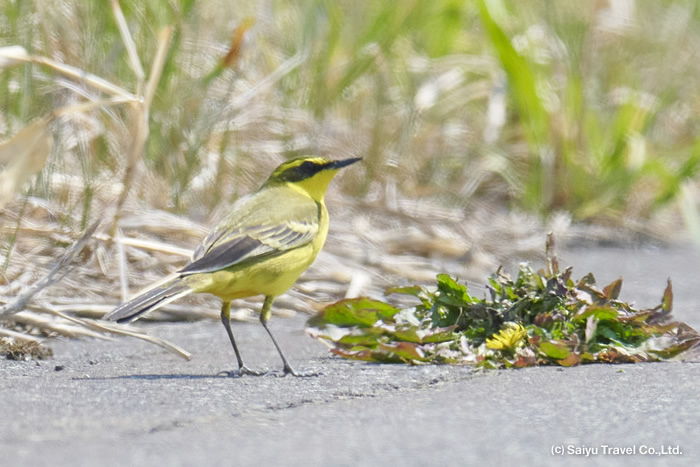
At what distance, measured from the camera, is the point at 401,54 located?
287 inches

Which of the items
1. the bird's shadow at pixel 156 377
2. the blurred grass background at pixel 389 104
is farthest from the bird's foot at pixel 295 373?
the blurred grass background at pixel 389 104

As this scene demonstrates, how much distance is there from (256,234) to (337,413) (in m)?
1.27

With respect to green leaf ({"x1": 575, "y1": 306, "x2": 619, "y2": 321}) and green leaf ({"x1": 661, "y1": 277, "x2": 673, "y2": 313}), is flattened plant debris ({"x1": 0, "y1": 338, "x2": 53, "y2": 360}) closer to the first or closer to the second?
green leaf ({"x1": 575, "y1": 306, "x2": 619, "y2": 321})

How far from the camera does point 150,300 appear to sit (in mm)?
3287

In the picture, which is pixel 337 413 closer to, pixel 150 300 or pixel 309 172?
pixel 150 300

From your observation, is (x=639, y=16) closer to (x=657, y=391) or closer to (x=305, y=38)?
(x=305, y=38)

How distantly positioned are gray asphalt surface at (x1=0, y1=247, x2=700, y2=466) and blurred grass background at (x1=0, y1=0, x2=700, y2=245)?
153 cm

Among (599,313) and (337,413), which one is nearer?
(337,413)

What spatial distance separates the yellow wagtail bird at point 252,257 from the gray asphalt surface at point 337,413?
0.78 feet

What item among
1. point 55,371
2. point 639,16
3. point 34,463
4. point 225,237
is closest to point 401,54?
point 639,16

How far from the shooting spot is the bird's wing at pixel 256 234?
350cm

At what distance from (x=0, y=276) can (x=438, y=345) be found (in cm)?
177

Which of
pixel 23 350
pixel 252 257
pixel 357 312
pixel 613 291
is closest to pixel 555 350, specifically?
pixel 613 291

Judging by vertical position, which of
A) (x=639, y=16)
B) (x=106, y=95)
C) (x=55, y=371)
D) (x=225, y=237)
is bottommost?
(x=55, y=371)
